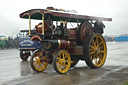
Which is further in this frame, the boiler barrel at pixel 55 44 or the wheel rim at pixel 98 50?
the wheel rim at pixel 98 50

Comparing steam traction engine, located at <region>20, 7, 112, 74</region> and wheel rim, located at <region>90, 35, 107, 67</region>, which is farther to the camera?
wheel rim, located at <region>90, 35, 107, 67</region>

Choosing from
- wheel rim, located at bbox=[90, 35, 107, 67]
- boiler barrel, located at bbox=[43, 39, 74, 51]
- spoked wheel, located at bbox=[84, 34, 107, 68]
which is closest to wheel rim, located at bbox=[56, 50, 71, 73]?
boiler barrel, located at bbox=[43, 39, 74, 51]

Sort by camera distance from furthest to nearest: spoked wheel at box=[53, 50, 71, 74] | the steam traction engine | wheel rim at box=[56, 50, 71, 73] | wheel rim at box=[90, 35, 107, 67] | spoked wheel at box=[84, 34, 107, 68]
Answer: wheel rim at box=[90, 35, 107, 67]
spoked wheel at box=[84, 34, 107, 68]
the steam traction engine
wheel rim at box=[56, 50, 71, 73]
spoked wheel at box=[53, 50, 71, 74]

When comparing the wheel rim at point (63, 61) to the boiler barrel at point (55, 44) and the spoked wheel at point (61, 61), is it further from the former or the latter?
the boiler barrel at point (55, 44)

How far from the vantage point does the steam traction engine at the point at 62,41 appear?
739 centimetres

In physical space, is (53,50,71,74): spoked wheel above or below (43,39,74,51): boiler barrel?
below

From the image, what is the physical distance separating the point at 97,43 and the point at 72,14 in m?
1.86

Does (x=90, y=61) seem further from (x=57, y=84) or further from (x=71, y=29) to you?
(x=57, y=84)

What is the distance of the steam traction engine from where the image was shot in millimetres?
7387

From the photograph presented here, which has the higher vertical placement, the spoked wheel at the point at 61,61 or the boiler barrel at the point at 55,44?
the boiler barrel at the point at 55,44

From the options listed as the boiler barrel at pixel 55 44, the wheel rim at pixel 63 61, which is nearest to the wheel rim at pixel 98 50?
the wheel rim at pixel 63 61

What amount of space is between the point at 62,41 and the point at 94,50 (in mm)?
1786

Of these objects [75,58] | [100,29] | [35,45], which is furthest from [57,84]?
[35,45]

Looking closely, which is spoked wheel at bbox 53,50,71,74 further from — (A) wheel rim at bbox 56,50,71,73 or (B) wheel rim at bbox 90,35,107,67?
(B) wheel rim at bbox 90,35,107,67
